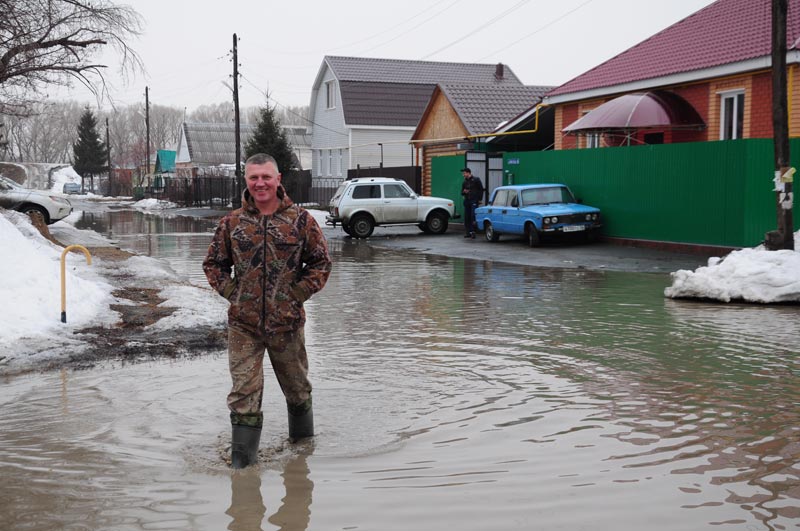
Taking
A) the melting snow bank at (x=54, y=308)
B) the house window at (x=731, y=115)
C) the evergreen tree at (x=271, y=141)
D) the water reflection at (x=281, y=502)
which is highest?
the evergreen tree at (x=271, y=141)

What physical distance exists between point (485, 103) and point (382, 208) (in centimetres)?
1118

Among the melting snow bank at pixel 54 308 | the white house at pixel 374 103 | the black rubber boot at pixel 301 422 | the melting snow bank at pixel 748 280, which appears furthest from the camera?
the white house at pixel 374 103

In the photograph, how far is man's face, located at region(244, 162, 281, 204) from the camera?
5.41 m

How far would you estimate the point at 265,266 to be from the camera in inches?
215

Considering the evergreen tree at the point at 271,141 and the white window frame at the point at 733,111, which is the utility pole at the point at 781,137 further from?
the evergreen tree at the point at 271,141

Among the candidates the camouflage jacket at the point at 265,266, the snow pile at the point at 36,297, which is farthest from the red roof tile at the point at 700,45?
the camouflage jacket at the point at 265,266

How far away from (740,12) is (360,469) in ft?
71.9

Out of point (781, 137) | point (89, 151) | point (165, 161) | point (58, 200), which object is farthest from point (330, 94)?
point (89, 151)

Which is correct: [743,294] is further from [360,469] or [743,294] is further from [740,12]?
[740,12]

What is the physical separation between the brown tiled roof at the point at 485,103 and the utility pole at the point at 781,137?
824 inches

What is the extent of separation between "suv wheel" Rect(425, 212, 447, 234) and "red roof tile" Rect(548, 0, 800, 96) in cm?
499

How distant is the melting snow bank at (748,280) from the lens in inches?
492

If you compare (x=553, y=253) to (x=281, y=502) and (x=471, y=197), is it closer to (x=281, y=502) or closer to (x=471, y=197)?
(x=471, y=197)

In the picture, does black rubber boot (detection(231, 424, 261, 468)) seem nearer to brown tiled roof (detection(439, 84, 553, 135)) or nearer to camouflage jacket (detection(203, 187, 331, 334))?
camouflage jacket (detection(203, 187, 331, 334))
